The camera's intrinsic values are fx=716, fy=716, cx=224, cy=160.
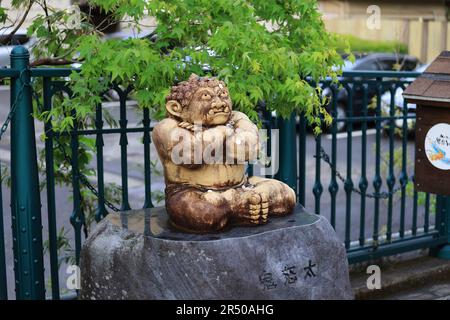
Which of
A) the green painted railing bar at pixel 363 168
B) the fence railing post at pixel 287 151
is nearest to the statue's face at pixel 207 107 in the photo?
the fence railing post at pixel 287 151

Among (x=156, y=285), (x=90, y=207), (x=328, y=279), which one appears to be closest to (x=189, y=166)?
(x=156, y=285)

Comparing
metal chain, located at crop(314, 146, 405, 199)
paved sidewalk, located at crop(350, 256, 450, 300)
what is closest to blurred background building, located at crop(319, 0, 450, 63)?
paved sidewalk, located at crop(350, 256, 450, 300)

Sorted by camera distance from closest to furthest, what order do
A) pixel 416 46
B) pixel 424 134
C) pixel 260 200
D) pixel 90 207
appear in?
pixel 260 200
pixel 424 134
pixel 90 207
pixel 416 46

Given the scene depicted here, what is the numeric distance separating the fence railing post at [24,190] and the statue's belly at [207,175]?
1.00m

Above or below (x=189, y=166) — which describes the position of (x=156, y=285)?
below

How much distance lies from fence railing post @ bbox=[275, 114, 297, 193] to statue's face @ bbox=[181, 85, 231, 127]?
1560 mm

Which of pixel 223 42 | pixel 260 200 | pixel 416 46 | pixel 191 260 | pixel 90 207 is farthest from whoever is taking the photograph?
pixel 416 46

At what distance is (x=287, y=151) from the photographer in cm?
492

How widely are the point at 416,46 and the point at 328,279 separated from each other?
19.1 m

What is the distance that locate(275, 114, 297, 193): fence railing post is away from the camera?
4902mm

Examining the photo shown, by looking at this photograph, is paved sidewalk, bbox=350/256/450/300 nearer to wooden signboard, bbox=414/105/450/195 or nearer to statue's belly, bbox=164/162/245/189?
wooden signboard, bbox=414/105/450/195

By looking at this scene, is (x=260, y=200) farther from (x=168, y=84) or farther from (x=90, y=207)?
(x=90, y=207)

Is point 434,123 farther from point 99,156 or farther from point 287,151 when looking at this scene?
point 99,156

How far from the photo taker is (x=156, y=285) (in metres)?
3.21
